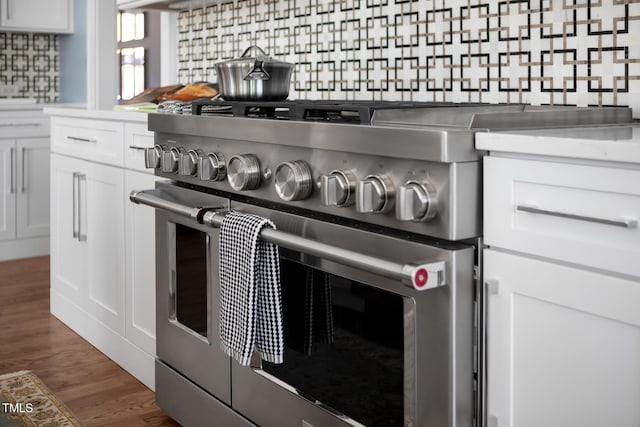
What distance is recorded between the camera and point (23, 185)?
4574 millimetres

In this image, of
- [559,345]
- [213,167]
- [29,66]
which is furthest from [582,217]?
[29,66]

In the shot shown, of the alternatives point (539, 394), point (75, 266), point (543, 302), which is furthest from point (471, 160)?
point (75, 266)

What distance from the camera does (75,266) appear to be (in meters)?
3.09

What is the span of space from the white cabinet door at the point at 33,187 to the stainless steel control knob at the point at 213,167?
3.08 m

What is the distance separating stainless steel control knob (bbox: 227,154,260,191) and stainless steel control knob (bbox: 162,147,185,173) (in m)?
0.34

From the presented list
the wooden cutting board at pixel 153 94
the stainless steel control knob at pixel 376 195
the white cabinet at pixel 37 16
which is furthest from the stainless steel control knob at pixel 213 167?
the white cabinet at pixel 37 16

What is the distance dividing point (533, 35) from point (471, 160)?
721 mm

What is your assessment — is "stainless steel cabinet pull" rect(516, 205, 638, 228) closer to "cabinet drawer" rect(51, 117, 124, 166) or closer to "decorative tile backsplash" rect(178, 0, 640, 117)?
"decorative tile backsplash" rect(178, 0, 640, 117)

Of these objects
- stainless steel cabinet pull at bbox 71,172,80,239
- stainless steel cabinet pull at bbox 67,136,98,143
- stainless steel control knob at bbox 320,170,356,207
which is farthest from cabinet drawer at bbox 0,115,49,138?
stainless steel control knob at bbox 320,170,356,207

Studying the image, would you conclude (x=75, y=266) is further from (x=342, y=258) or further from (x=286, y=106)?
(x=342, y=258)

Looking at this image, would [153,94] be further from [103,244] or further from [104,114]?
[103,244]

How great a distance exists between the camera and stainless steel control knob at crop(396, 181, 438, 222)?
1.24 m

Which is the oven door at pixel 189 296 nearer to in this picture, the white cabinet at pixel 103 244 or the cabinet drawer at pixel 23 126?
the white cabinet at pixel 103 244

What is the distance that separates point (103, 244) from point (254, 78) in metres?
1.13
